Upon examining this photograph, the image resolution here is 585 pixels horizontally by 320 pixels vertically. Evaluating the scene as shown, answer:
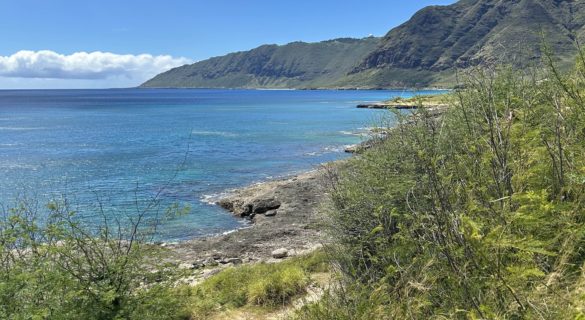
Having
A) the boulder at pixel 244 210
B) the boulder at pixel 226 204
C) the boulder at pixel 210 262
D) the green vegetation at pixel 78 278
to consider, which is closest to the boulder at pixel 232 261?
the boulder at pixel 210 262

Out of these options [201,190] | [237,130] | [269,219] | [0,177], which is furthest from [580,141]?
[237,130]

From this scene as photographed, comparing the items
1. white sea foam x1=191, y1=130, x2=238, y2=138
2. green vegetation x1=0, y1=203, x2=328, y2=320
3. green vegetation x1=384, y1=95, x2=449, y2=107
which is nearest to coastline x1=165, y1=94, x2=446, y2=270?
green vegetation x1=384, y1=95, x2=449, y2=107

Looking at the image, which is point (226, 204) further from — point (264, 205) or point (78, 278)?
point (78, 278)

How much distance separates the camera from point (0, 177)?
40969 mm

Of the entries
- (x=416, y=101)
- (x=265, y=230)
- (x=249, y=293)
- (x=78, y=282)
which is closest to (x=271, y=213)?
(x=265, y=230)

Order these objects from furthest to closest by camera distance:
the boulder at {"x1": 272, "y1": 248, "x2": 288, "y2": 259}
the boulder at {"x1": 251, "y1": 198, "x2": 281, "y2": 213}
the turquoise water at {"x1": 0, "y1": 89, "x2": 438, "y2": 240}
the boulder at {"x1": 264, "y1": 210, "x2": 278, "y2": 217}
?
1. the boulder at {"x1": 251, "y1": 198, "x2": 281, "y2": 213}
2. the boulder at {"x1": 264, "y1": 210, "x2": 278, "y2": 217}
3. the turquoise water at {"x1": 0, "y1": 89, "x2": 438, "y2": 240}
4. the boulder at {"x1": 272, "y1": 248, "x2": 288, "y2": 259}

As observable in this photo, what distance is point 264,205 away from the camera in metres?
32.4

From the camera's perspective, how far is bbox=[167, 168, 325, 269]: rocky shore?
2317 cm

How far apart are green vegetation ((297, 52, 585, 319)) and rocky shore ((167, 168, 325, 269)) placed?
9463 millimetres

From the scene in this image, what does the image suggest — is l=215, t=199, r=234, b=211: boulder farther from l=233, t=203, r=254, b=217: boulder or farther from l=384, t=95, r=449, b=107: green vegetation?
l=384, t=95, r=449, b=107: green vegetation

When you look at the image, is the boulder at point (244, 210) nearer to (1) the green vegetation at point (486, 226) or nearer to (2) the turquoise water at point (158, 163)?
(2) the turquoise water at point (158, 163)

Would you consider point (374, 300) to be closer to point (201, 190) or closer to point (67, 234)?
point (67, 234)

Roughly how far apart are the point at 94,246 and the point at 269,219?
22.0m

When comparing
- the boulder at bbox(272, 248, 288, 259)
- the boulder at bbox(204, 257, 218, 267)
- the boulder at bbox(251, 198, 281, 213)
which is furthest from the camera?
the boulder at bbox(251, 198, 281, 213)
